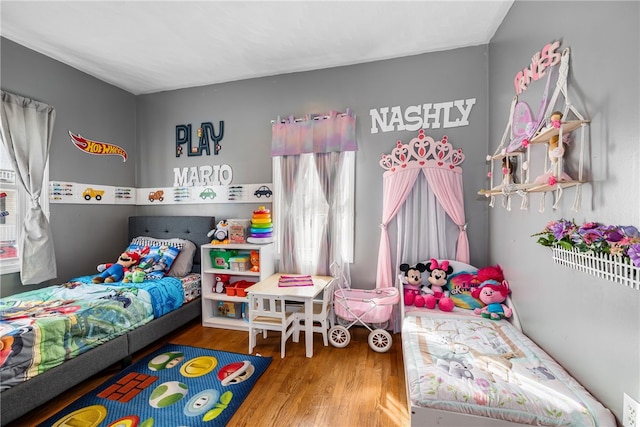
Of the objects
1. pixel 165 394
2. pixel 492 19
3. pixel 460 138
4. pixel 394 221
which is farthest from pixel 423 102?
pixel 165 394

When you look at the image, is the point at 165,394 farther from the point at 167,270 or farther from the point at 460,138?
the point at 460,138

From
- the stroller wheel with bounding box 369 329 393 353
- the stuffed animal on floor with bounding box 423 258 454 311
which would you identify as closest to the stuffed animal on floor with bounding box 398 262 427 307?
the stuffed animal on floor with bounding box 423 258 454 311

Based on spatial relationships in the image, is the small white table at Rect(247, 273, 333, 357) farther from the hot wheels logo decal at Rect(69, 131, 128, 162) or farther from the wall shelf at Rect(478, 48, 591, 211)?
the hot wheels logo decal at Rect(69, 131, 128, 162)

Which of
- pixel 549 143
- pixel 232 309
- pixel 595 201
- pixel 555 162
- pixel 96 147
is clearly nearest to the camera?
pixel 595 201

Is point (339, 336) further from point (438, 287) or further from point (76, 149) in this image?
point (76, 149)

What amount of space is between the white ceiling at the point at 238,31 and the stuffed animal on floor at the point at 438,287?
1971 mm

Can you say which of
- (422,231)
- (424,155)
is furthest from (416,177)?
(422,231)

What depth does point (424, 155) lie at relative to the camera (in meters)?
2.62

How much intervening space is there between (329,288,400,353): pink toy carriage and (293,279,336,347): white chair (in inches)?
3.2

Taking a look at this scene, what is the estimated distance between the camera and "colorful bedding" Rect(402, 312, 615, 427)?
1167mm

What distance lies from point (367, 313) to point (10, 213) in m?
3.27

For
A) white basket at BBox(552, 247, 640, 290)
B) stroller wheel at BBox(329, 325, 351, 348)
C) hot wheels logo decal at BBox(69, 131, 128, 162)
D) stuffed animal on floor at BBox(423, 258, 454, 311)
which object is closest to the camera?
white basket at BBox(552, 247, 640, 290)

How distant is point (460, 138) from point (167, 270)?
3.14 metres

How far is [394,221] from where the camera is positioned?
2.77 m
